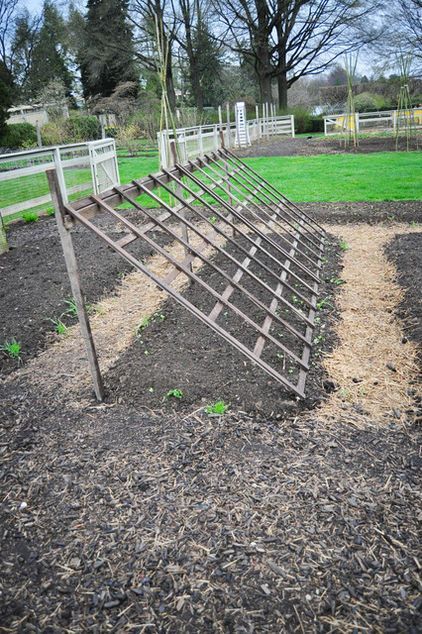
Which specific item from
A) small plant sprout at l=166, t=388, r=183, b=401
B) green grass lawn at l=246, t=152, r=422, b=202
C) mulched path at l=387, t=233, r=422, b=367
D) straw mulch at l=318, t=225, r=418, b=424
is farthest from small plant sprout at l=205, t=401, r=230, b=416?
green grass lawn at l=246, t=152, r=422, b=202

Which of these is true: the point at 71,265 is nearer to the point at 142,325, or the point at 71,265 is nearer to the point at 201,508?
the point at 142,325

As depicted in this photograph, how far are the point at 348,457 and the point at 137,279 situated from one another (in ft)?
11.9

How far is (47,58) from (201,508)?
44.0 meters

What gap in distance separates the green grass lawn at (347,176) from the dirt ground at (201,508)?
19.7 ft

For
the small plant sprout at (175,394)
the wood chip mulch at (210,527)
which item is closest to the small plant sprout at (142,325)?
the small plant sprout at (175,394)

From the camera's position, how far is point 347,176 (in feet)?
34.3

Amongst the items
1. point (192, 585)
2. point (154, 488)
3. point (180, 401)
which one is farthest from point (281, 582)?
point (180, 401)

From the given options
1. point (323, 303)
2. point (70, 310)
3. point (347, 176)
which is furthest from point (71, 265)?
point (347, 176)

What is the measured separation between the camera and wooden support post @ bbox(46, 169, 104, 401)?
2506mm

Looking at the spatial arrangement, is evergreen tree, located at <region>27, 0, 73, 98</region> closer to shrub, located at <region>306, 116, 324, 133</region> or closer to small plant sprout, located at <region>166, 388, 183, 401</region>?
shrub, located at <region>306, 116, 324, 133</region>

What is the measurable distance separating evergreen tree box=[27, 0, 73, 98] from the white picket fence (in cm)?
3084

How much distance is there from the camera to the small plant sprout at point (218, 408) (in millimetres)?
2844

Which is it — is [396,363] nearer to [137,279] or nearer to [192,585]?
[192,585]

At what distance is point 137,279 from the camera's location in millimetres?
5500
